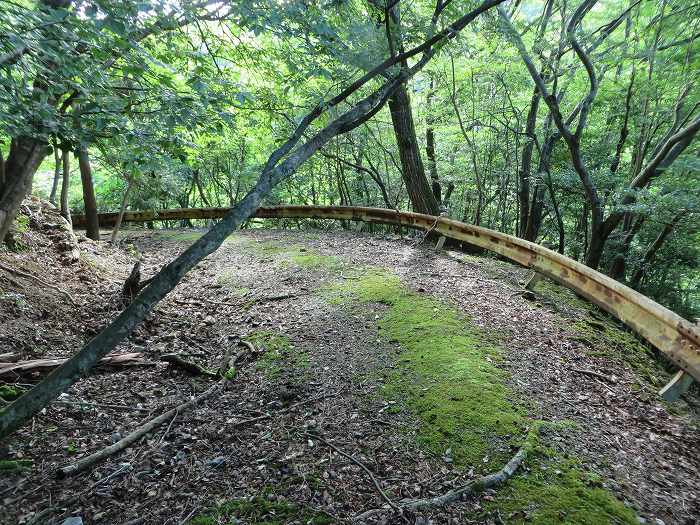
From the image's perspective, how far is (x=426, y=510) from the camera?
229 cm

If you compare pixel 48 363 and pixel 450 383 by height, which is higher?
pixel 450 383

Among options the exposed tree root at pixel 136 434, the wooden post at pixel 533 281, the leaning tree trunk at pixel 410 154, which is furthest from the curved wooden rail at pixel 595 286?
the exposed tree root at pixel 136 434

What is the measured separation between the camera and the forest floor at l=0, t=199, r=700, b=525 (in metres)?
2.40

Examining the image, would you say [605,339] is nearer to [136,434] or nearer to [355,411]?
[355,411]

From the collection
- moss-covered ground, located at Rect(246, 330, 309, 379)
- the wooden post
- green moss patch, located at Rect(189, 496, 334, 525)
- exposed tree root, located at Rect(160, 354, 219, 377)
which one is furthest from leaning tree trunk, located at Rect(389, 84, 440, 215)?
green moss patch, located at Rect(189, 496, 334, 525)

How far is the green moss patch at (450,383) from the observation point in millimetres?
2756

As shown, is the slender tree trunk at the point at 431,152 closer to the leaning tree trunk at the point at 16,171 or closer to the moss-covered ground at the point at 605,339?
the moss-covered ground at the point at 605,339

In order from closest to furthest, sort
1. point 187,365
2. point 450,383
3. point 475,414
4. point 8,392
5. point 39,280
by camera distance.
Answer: point 475,414
point 8,392
point 450,383
point 187,365
point 39,280

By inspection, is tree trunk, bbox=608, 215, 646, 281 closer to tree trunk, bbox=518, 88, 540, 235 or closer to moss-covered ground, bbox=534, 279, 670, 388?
tree trunk, bbox=518, 88, 540, 235

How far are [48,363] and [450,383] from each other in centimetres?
380

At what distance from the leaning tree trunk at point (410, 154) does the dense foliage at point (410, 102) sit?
6.8 inches

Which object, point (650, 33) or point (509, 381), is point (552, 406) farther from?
point (650, 33)

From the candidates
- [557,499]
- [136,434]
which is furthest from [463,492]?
[136,434]

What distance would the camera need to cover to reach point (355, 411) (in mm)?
3217
